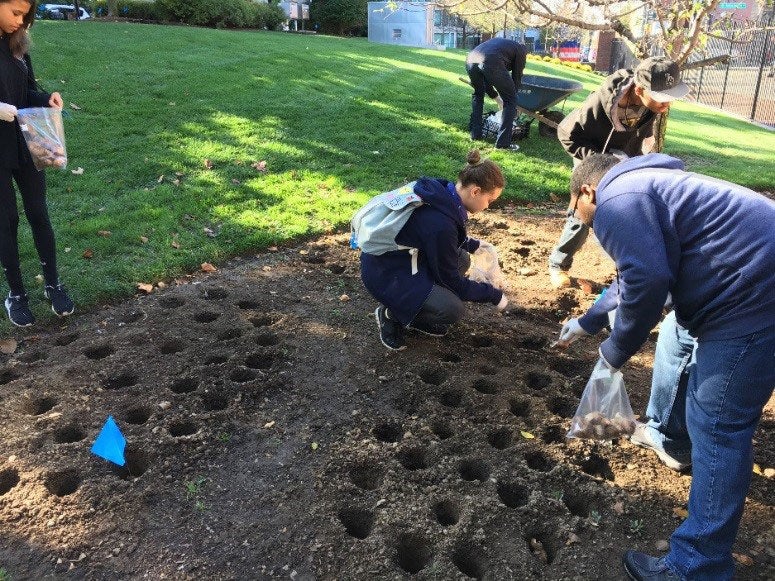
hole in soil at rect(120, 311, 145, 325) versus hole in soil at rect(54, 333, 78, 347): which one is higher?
hole in soil at rect(120, 311, 145, 325)

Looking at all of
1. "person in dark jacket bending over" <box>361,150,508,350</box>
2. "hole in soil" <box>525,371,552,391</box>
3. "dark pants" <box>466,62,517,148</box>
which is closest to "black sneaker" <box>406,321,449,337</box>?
"person in dark jacket bending over" <box>361,150,508,350</box>

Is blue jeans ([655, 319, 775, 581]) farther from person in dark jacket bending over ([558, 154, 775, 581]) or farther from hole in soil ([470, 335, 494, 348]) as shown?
hole in soil ([470, 335, 494, 348])

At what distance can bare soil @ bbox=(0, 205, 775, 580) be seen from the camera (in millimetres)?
2371

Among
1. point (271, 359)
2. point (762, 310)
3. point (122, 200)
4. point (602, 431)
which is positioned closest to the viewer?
point (762, 310)

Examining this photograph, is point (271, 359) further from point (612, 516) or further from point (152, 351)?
point (612, 516)

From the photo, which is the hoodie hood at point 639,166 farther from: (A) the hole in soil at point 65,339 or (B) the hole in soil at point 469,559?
(A) the hole in soil at point 65,339

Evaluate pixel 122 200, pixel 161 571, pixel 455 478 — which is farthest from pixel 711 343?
pixel 122 200

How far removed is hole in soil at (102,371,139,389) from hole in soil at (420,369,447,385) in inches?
62.3

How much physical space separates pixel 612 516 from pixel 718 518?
606mm

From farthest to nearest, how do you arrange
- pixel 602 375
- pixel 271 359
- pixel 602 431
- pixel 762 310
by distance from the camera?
pixel 271 359
pixel 602 431
pixel 602 375
pixel 762 310

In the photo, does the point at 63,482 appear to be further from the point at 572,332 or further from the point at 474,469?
the point at 572,332

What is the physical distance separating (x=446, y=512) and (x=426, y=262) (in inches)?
54.0

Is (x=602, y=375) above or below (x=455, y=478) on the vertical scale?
above

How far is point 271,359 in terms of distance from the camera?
356 centimetres
